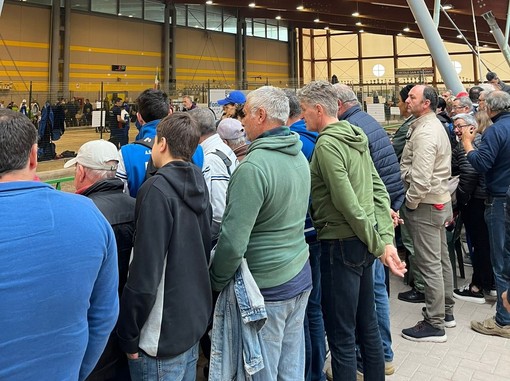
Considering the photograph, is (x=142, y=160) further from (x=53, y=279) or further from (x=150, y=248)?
(x=53, y=279)

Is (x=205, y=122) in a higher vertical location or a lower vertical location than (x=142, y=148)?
higher

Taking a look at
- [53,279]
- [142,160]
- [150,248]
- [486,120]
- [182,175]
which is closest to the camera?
[53,279]

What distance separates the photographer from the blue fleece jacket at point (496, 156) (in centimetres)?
340

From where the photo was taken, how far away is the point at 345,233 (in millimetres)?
2211

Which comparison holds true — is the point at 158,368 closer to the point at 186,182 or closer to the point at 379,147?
the point at 186,182

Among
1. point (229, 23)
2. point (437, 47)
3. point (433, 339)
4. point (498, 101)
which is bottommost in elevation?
point (433, 339)

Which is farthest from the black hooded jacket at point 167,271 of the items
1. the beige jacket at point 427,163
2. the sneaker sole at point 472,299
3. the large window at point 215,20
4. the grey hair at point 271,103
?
the large window at point 215,20

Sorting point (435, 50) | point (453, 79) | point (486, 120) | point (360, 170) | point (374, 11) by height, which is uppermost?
point (374, 11)

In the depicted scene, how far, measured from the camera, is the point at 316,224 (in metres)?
2.32

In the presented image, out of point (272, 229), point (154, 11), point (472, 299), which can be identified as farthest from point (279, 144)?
point (154, 11)

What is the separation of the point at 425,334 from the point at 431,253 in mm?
669

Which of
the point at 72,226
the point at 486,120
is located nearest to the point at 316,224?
the point at 72,226

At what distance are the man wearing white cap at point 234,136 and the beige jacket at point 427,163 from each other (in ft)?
4.59

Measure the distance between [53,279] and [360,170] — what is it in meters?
1.65
